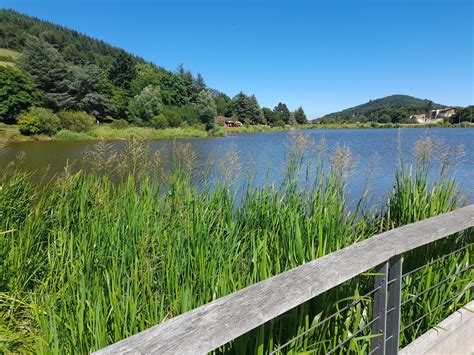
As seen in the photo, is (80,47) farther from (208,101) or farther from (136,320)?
(136,320)

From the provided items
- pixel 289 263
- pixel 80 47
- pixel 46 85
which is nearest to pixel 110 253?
pixel 289 263

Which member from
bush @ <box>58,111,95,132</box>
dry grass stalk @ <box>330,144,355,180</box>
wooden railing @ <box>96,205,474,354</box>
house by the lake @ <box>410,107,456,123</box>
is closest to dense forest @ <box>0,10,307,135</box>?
bush @ <box>58,111,95,132</box>

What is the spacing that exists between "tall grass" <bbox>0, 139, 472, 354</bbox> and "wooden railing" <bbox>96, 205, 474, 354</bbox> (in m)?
0.20

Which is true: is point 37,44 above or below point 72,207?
above

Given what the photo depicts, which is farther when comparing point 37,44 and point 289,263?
point 37,44

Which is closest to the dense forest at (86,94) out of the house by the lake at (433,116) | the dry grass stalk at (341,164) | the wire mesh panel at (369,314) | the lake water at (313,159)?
the lake water at (313,159)

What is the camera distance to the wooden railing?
0.87m

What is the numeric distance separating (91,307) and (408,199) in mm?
2622

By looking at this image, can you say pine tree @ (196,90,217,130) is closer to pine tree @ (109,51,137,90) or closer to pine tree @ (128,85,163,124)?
pine tree @ (128,85,163,124)

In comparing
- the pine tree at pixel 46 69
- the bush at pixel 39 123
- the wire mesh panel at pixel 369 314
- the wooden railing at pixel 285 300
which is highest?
the pine tree at pixel 46 69

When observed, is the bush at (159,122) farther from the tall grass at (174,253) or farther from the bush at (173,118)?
the tall grass at (174,253)

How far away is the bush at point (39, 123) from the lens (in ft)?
113

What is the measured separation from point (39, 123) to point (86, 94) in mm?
19840

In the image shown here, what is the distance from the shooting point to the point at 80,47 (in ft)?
321
